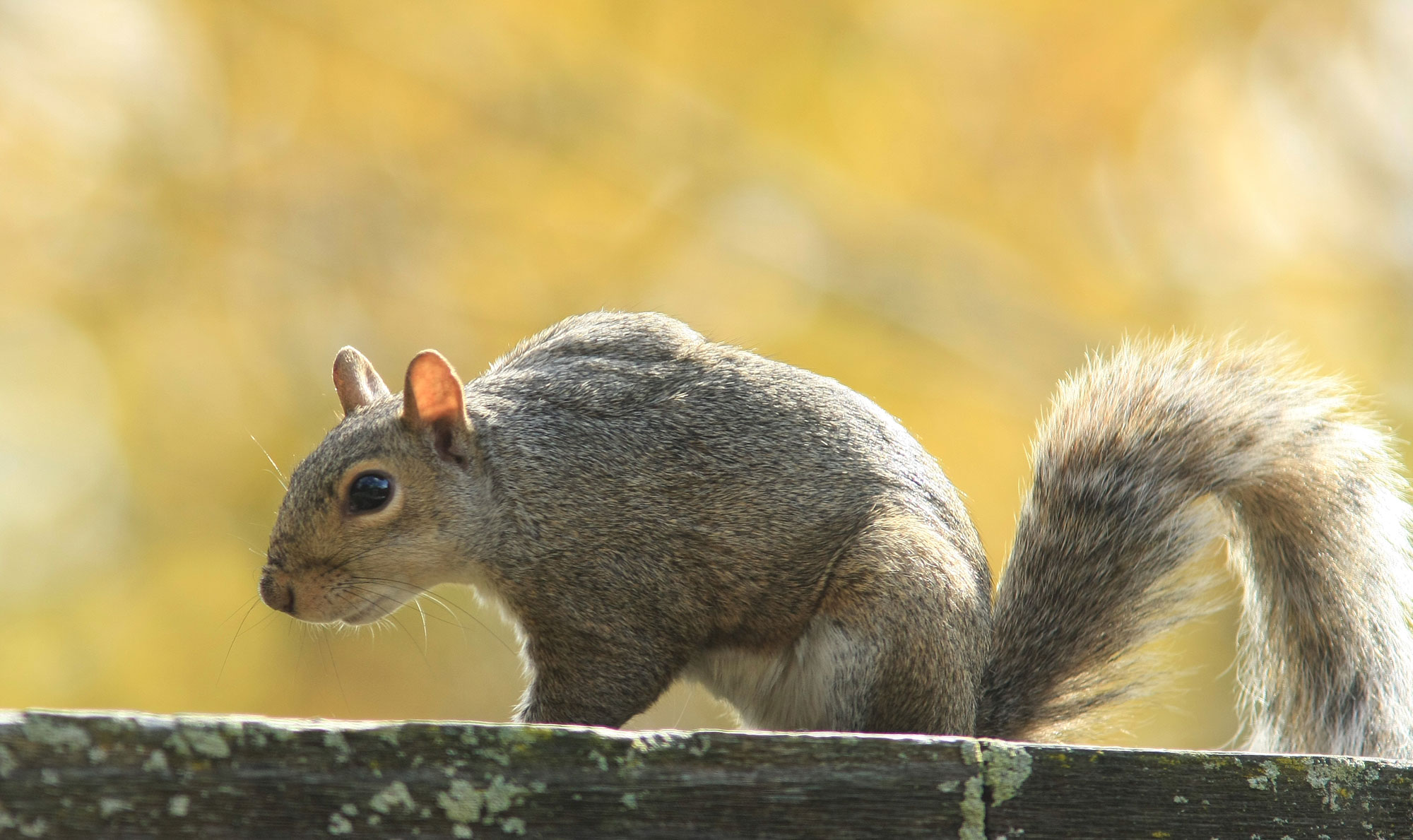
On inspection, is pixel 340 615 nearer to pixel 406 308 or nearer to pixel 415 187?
pixel 406 308

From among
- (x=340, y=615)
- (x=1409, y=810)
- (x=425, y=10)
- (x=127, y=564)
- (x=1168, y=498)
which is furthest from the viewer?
(x=425, y=10)

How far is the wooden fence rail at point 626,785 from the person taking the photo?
0.97 metres

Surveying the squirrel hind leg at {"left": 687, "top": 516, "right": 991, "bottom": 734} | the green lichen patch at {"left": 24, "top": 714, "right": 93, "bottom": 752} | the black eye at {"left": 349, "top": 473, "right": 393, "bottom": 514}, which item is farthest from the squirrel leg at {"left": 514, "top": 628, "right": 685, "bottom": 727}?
the green lichen patch at {"left": 24, "top": 714, "right": 93, "bottom": 752}

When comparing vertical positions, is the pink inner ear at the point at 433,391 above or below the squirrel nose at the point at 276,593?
above

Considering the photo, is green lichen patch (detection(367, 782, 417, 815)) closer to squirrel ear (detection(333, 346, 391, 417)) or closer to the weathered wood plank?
the weathered wood plank

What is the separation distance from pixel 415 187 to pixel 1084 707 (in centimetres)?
286

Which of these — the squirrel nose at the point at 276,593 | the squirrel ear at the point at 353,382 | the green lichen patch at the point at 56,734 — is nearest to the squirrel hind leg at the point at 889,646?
the squirrel nose at the point at 276,593

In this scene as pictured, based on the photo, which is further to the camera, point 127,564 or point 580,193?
point 580,193

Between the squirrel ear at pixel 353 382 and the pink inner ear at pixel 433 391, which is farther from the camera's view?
the squirrel ear at pixel 353 382

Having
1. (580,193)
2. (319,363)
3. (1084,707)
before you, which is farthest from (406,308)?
(1084,707)

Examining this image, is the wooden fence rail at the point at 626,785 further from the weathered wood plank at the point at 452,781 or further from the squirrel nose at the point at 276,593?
the squirrel nose at the point at 276,593

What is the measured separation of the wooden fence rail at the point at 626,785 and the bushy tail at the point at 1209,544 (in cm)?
68

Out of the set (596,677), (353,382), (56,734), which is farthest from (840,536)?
(56,734)

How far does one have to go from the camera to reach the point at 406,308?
3965mm
